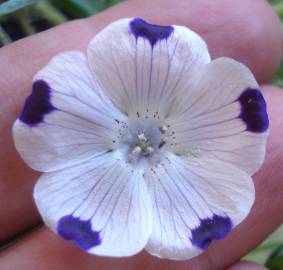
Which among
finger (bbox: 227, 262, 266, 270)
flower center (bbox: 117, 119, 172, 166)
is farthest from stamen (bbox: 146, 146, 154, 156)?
finger (bbox: 227, 262, 266, 270)

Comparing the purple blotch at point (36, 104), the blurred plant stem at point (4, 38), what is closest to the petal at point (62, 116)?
the purple blotch at point (36, 104)

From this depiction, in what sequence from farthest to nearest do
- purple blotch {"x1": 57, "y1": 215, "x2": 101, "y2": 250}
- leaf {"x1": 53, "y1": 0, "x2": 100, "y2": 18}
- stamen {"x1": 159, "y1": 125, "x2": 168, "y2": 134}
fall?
1. leaf {"x1": 53, "y1": 0, "x2": 100, "y2": 18}
2. stamen {"x1": 159, "y1": 125, "x2": 168, "y2": 134}
3. purple blotch {"x1": 57, "y1": 215, "x2": 101, "y2": 250}

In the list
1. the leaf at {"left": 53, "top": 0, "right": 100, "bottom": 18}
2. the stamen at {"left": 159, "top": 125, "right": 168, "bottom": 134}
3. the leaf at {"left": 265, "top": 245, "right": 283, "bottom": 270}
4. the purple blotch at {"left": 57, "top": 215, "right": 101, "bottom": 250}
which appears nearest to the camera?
the purple blotch at {"left": 57, "top": 215, "right": 101, "bottom": 250}

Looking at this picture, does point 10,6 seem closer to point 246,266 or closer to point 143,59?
point 143,59

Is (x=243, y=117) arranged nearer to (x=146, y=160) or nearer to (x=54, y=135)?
(x=146, y=160)

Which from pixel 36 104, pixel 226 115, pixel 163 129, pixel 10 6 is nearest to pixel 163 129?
pixel 163 129

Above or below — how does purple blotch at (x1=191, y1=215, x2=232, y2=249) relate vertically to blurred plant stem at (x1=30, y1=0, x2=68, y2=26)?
below

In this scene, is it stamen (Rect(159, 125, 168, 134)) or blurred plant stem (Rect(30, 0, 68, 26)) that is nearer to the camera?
stamen (Rect(159, 125, 168, 134))

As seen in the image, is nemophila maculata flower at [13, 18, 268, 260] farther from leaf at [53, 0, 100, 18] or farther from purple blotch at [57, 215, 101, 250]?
leaf at [53, 0, 100, 18]

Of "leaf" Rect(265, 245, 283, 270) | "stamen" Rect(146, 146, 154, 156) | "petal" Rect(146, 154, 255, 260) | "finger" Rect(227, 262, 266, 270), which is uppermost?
"stamen" Rect(146, 146, 154, 156)

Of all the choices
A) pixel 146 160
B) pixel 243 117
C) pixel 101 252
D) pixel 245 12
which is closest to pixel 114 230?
pixel 101 252
